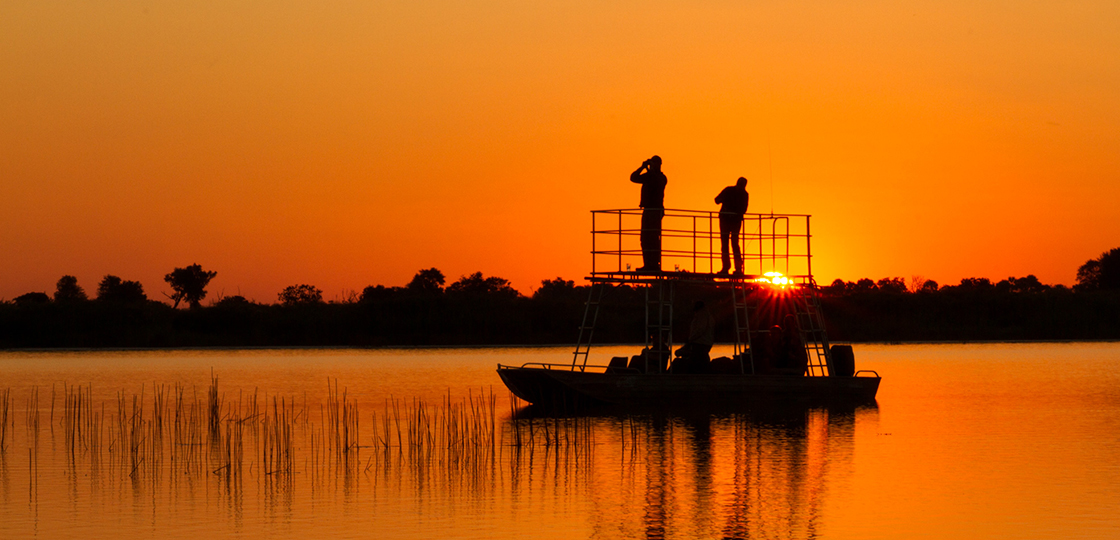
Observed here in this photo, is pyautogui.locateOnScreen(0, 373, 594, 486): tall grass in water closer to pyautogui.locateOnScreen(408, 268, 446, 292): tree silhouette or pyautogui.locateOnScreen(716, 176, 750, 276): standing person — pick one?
pyautogui.locateOnScreen(716, 176, 750, 276): standing person

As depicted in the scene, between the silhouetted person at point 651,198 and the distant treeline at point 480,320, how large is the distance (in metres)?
38.3

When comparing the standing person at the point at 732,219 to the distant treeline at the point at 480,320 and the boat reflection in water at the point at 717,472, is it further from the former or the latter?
the distant treeline at the point at 480,320

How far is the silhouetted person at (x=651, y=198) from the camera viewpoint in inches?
1144

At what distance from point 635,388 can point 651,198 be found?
415cm

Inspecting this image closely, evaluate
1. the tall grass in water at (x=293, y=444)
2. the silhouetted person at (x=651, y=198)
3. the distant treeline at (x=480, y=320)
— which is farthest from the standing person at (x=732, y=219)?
the distant treeline at (x=480, y=320)

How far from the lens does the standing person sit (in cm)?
3050

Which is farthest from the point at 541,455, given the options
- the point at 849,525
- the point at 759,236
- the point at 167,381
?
the point at 167,381

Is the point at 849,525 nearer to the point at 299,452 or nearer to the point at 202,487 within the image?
the point at 202,487

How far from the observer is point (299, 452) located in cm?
2359

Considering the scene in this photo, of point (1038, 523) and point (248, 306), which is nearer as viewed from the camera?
point (1038, 523)

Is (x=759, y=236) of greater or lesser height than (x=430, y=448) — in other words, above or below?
above

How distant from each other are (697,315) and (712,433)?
13.6 feet

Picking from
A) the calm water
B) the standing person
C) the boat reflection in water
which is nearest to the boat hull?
the boat reflection in water

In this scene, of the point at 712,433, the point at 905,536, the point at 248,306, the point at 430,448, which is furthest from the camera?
the point at 248,306
